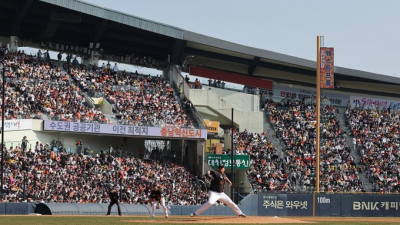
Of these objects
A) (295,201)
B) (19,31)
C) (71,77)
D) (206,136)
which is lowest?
(295,201)

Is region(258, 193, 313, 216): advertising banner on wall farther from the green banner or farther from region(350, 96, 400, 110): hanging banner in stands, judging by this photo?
region(350, 96, 400, 110): hanging banner in stands

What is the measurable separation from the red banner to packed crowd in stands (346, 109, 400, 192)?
8.12 meters

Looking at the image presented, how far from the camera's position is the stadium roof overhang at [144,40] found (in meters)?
53.5

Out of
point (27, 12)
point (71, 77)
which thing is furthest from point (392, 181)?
point (27, 12)

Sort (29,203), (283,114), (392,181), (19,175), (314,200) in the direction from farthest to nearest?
1. (283,114)
2. (392,181)
3. (314,200)
4. (19,175)
5. (29,203)

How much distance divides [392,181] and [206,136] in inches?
604

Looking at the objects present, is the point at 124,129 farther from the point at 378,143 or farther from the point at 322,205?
the point at 378,143

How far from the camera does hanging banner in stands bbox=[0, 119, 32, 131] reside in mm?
44375

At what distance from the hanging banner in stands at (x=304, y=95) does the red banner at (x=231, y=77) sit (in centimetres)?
94

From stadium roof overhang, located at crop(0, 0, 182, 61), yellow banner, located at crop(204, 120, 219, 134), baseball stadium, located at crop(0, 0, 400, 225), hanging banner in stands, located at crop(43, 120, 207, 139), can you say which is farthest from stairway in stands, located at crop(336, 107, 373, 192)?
Result: stadium roof overhang, located at crop(0, 0, 182, 61)

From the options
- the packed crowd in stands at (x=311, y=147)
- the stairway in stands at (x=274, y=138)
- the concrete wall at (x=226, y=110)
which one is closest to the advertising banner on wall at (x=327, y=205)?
the packed crowd in stands at (x=311, y=147)

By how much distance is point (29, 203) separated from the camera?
37.4 metres

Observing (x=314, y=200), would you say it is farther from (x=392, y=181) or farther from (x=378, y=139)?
(x=378, y=139)

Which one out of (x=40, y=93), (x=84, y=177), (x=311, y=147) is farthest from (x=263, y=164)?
(x=40, y=93)
